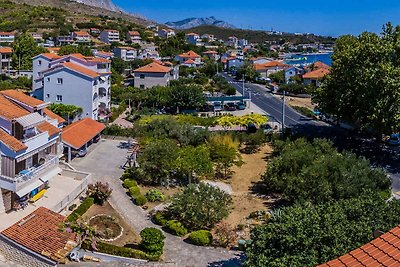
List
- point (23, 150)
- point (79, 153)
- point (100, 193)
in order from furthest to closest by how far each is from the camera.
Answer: point (79, 153), point (100, 193), point (23, 150)

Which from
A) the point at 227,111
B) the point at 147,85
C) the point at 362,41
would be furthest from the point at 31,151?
the point at 147,85

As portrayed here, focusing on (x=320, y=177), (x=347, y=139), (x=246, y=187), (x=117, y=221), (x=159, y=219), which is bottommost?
(x=117, y=221)

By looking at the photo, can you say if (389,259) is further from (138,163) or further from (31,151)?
(138,163)

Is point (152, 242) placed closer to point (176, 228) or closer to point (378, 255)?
point (176, 228)

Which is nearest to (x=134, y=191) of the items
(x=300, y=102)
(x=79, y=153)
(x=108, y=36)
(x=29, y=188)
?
(x=29, y=188)

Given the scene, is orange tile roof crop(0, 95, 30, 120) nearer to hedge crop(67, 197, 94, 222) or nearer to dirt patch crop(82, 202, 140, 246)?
hedge crop(67, 197, 94, 222)

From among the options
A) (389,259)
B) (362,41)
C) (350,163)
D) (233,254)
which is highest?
(362,41)
